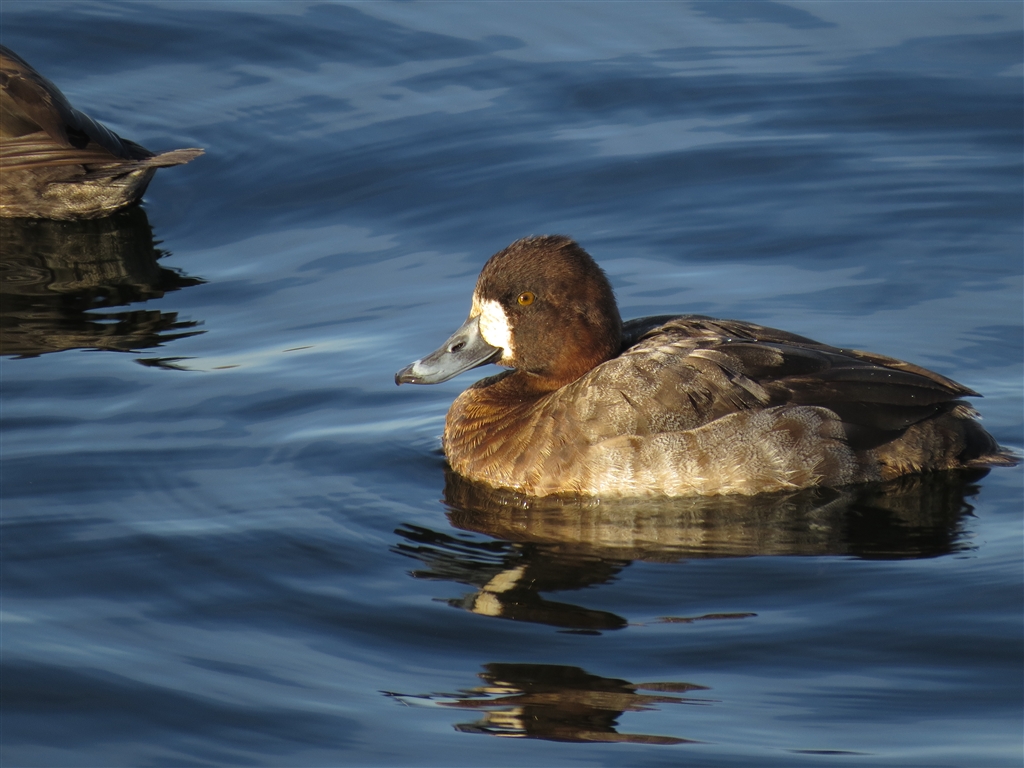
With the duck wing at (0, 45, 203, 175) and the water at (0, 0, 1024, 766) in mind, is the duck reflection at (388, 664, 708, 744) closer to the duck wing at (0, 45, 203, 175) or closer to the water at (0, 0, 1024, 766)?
the water at (0, 0, 1024, 766)

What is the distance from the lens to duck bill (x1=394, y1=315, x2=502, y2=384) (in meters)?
7.46

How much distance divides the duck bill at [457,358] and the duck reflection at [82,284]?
185cm

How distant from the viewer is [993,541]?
6469 mm

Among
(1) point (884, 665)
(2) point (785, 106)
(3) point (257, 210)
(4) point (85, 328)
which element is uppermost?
(2) point (785, 106)

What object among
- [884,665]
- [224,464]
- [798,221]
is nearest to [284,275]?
[224,464]

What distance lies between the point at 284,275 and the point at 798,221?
11.0 ft

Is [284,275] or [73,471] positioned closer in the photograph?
[73,471]

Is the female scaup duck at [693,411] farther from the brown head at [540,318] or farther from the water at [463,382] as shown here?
the water at [463,382]

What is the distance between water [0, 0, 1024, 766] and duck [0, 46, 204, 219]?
0.77 feet

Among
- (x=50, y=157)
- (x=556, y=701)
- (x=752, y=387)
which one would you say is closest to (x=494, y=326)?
(x=752, y=387)

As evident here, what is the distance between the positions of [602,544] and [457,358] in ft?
4.63

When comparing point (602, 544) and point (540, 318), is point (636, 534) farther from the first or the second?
point (540, 318)

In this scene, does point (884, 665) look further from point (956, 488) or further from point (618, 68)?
point (618, 68)

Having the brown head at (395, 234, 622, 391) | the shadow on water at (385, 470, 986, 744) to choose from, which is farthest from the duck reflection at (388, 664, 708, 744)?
the brown head at (395, 234, 622, 391)
